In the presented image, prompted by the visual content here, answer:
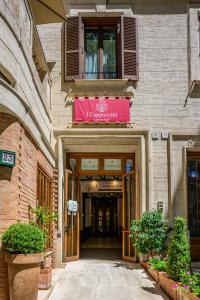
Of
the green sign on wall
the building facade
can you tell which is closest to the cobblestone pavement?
the building facade

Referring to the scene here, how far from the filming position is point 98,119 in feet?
41.3

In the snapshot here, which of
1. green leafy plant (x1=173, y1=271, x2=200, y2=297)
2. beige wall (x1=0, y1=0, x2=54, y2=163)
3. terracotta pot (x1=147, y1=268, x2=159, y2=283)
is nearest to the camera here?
beige wall (x1=0, y1=0, x2=54, y2=163)

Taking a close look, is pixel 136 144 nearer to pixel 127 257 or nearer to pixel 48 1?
pixel 127 257

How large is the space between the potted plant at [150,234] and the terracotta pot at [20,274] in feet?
17.1

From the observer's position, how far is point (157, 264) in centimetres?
1021

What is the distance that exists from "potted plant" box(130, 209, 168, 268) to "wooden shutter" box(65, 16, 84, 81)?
13.4 ft

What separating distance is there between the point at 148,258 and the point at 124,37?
5722 millimetres

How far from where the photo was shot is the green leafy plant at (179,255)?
8.45 m

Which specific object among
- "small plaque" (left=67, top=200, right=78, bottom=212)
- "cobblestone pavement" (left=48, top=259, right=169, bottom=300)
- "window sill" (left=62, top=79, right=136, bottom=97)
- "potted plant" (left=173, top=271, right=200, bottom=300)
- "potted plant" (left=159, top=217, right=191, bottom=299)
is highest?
"window sill" (left=62, top=79, right=136, bottom=97)

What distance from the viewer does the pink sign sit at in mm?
12602

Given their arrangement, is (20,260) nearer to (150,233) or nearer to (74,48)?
(150,233)

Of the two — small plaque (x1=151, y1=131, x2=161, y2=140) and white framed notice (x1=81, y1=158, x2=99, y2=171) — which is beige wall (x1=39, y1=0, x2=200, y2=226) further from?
white framed notice (x1=81, y1=158, x2=99, y2=171)

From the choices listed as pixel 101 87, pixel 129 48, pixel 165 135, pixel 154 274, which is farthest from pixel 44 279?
pixel 129 48

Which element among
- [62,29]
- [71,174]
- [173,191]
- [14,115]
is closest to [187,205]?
[173,191]
